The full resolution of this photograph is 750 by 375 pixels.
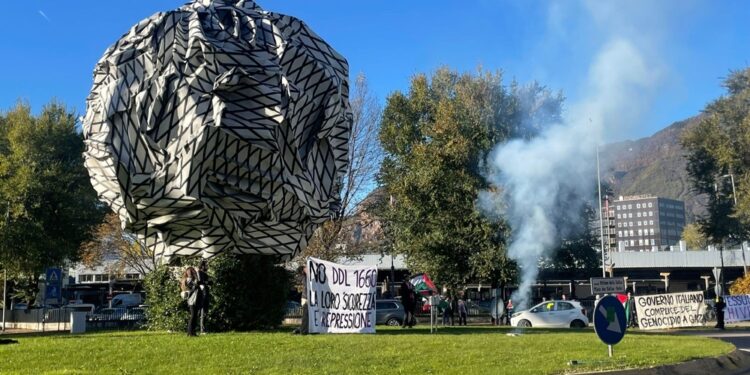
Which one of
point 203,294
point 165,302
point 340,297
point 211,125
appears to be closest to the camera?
point 211,125

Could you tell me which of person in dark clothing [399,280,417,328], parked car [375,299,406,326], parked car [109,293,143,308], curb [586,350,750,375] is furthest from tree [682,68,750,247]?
parked car [109,293,143,308]

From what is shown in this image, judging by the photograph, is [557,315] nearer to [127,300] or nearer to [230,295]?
[230,295]

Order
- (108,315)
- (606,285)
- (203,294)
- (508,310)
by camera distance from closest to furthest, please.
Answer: (203,294) < (606,285) < (108,315) < (508,310)

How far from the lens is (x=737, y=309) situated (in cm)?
3672

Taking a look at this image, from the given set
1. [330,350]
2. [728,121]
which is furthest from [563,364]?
[728,121]

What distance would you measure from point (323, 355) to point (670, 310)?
74.8ft

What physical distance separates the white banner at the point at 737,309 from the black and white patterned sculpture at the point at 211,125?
91.5ft

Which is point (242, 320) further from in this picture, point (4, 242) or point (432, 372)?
point (4, 242)

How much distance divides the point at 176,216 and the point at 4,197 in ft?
82.5

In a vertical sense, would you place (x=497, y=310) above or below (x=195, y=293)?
below

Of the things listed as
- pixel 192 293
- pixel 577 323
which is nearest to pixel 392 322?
pixel 577 323

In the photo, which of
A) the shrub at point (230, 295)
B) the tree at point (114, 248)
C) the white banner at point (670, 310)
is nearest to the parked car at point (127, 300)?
the tree at point (114, 248)

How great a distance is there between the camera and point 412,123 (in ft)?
149

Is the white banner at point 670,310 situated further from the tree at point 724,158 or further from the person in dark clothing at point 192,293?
the person in dark clothing at point 192,293
